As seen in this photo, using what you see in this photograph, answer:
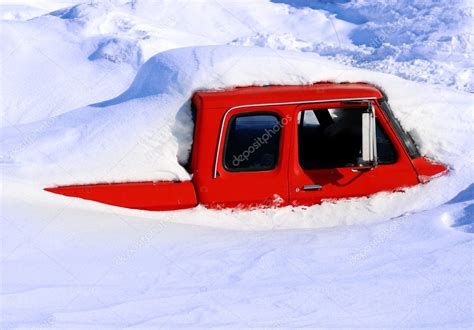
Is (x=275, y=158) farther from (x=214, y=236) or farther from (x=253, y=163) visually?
(x=214, y=236)

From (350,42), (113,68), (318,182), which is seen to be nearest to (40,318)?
(318,182)

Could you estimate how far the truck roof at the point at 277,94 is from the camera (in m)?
4.43

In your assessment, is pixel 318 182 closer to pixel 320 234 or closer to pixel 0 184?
pixel 320 234

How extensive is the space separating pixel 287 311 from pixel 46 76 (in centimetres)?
790

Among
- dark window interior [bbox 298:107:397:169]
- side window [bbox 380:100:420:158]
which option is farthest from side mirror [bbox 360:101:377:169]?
side window [bbox 380:100:420:158]

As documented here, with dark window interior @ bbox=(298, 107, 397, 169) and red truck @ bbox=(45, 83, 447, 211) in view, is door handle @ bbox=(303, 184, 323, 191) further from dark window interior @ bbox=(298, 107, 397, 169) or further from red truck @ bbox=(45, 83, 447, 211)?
dark window interior @ bbox=(298, 107, 397, 169)

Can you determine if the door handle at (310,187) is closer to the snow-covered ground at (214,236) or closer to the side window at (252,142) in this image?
the snow-covered ground at (214,236)

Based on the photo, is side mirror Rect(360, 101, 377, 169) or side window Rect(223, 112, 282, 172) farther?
side window Rect(223, 112, 282, 172)

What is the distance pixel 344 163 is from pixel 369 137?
31 cm

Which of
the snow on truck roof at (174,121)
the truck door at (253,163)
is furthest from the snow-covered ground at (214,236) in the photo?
the truck door at (253,163)

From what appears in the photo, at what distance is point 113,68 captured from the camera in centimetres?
1020

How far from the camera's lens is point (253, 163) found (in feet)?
14.8

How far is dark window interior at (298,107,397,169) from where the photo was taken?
4582 mm

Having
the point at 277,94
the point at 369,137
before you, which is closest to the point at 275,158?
the point at 277,94
